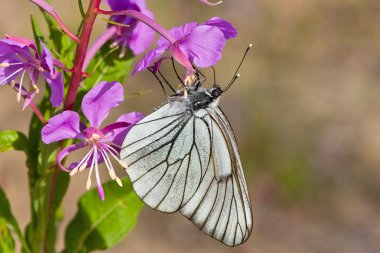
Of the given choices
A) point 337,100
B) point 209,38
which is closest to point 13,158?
point 337,100

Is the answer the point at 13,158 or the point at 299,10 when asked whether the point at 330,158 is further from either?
the point at 13,158

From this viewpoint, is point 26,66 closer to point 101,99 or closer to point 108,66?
point 101,99

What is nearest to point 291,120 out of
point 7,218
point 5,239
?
point 7,218

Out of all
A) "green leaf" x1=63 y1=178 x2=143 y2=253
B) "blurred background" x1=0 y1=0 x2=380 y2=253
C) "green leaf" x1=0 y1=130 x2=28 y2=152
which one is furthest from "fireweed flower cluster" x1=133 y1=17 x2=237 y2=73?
"blurred background" x1=0 y1=0 x2=380 y2=253

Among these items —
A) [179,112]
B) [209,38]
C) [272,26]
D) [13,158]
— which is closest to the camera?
[209,38]

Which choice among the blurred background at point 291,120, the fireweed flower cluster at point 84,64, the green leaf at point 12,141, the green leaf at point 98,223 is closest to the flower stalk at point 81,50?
the fireweed flower cluster at point 84,64

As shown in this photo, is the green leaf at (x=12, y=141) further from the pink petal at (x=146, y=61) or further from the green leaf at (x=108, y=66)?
the pink petal at (x=146, y=61)

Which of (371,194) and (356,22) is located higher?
(356,22)

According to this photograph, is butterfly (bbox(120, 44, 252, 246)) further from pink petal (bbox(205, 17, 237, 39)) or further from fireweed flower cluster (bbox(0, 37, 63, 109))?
fireweed flower cluster (bbox(0, 37, 63, 109))
